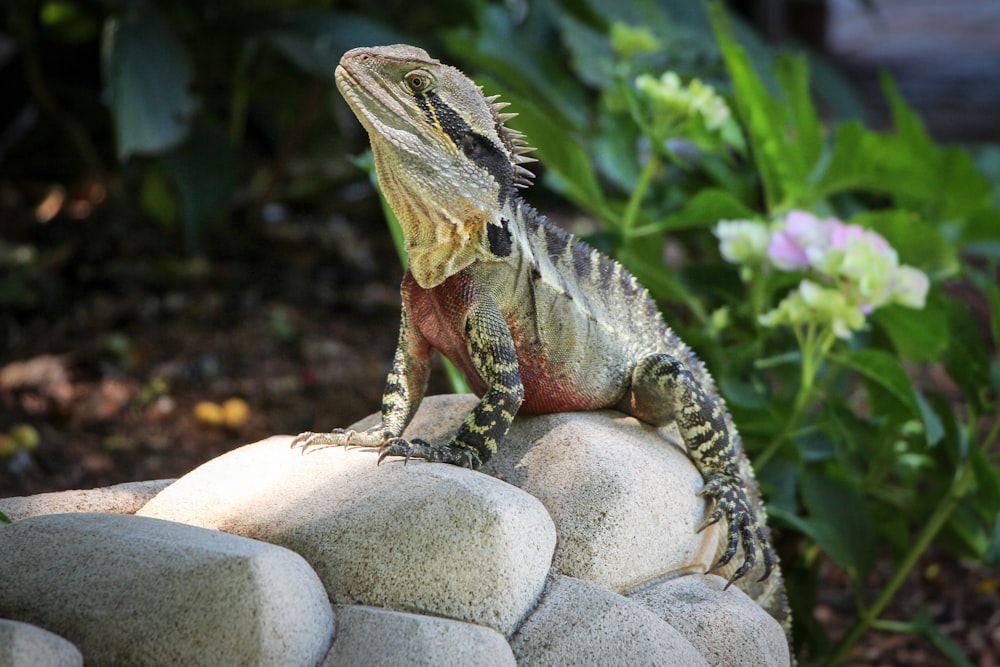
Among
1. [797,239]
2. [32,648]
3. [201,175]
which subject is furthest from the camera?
[201,175]

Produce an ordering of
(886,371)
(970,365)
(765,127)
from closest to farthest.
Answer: (886,371), (970,365), (765,127)

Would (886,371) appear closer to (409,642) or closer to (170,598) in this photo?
(409,642)

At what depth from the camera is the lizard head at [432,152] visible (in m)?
3.14

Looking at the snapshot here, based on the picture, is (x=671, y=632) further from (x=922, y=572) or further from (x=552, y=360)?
(x=922, y=572)

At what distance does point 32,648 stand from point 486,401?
1.43 m

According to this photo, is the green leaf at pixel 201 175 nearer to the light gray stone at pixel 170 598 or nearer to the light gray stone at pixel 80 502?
the light gray stone at pixel 80 502

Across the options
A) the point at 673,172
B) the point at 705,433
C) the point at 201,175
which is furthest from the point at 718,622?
the point at 673,172

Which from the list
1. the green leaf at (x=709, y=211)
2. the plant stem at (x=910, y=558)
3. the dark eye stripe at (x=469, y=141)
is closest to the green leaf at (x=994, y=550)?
the plant stem at (x=910, y=558)

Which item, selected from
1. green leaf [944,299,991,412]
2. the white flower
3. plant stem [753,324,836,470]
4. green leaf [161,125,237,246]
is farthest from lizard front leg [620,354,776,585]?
green leaf [161,125,237,246]

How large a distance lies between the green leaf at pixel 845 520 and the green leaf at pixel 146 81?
12.8 feet

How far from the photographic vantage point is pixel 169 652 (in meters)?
2.45

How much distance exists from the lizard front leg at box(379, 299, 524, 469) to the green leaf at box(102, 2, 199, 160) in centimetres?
325

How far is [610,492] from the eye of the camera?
3.19 meters

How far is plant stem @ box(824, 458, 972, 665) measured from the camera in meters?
4.44
